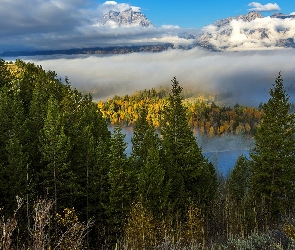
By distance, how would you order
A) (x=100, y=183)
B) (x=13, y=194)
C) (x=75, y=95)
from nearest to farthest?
(x=13, y=194)
(x=100, y=183)
(x=75, y=95)

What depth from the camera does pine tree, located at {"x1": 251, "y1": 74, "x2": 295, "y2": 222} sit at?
30.6 meters

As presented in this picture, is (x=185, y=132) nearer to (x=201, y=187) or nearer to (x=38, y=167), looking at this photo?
(x=201, y=187)

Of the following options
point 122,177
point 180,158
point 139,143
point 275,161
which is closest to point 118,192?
point 122,177

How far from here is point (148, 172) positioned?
28266 mm

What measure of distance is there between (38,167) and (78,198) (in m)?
4.94

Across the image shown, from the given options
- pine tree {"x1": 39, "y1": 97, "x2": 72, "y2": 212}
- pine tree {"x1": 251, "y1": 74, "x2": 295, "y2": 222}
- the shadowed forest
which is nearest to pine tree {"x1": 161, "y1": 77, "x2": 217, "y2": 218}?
the shadowed forest

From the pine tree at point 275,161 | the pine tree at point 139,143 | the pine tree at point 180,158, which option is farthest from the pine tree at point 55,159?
the pine tree at point 275,161

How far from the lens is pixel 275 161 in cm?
3102

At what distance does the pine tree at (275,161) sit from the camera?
30623mm

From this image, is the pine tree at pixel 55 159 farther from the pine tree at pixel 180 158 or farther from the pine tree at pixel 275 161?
the pine tree at pixel 275 161

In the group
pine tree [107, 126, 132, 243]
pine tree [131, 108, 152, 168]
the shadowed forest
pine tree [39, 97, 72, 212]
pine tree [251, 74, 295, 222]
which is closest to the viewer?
the shadowed forest

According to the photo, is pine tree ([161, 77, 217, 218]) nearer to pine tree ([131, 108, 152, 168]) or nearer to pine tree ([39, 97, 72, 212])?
pine tree ([131, 108, 152, 168])

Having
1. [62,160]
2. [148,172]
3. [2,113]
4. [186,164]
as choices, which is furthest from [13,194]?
[186,164]

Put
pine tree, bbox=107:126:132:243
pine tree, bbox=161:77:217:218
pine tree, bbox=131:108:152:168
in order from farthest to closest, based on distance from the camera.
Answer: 1. pine tree, bbox=131:108:152:168
2. pine tree, bbox=161:77:217:218
3. pine tree, bbox=107:126:132:243
